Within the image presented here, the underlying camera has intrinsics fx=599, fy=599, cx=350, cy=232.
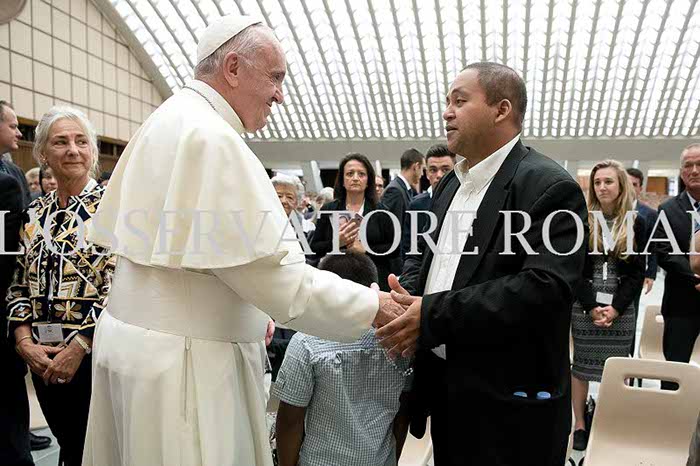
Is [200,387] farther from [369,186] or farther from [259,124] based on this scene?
[369,186]

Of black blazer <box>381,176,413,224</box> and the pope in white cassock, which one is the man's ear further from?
black blazer <box>381,176,413,224</box>

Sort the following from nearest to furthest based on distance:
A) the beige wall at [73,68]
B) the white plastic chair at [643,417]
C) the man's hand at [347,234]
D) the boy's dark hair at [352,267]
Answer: the boy's dark hair at [352,267], the white plastic chair at [643,417], the man's hand at [347,234], the beige wall at [73,68]

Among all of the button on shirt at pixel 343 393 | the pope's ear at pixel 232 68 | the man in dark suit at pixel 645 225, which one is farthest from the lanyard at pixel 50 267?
the man in dark suit at pixel 645 225

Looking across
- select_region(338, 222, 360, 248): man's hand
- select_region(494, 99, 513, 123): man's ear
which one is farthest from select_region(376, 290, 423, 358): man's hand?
select_region(338, 222, 360, 248): man's hand

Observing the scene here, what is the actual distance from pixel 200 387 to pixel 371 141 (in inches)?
1209

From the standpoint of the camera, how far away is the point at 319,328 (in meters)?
1.71

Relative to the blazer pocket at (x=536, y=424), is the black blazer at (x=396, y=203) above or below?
above

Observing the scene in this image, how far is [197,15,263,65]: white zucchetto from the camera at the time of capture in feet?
6.07

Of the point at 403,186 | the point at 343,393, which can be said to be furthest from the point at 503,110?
the point at 403,186

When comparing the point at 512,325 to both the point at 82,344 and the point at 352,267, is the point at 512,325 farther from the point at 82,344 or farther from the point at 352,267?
the point at 82,344

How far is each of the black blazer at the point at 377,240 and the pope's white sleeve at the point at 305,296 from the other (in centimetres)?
292

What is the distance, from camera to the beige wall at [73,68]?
15.0 meters

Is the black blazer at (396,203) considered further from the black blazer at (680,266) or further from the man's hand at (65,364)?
the man's hand at (65,364)

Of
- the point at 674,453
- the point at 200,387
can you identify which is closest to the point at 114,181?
the point at 200,387
